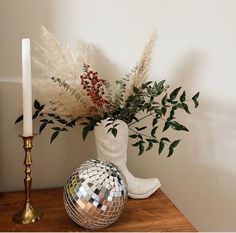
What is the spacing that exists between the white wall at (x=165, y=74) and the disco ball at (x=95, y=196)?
0.92 feet

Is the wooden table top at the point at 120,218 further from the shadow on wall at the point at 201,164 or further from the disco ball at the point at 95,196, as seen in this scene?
the shadow on wall at the point at 201,164

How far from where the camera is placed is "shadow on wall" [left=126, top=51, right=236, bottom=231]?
3.39 ft

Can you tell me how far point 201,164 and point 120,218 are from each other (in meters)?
0.45

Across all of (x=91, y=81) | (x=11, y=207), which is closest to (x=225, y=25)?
(x=91, y=81)

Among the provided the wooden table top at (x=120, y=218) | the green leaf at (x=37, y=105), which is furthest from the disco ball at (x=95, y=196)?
the green leaf at (x=37, y=105)

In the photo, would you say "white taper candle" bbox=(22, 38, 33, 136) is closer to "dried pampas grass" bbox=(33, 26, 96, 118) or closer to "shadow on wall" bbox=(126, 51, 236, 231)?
"dried pampas grass" bbox=(33, 26, 96, 118)

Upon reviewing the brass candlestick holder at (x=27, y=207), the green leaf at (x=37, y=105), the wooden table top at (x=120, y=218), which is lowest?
the wooden table top at (x=120, y=218)

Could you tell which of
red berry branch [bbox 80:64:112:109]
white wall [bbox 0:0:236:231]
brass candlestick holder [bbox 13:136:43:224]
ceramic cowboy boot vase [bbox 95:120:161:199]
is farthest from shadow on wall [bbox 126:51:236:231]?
brass candlestick holder [bbox 13:136:43:224]

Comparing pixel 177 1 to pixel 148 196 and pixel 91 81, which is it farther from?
pixel 148 196

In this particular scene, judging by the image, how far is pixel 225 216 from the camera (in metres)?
1.15

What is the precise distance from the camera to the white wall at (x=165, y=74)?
34.3 inches

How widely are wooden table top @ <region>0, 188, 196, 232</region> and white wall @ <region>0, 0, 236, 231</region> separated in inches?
3.8

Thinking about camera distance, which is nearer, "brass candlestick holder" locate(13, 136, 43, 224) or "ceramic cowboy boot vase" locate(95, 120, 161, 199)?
"brass candlestick holder" locate(13, 136, 43, 224)

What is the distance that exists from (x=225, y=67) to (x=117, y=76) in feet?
1.32
